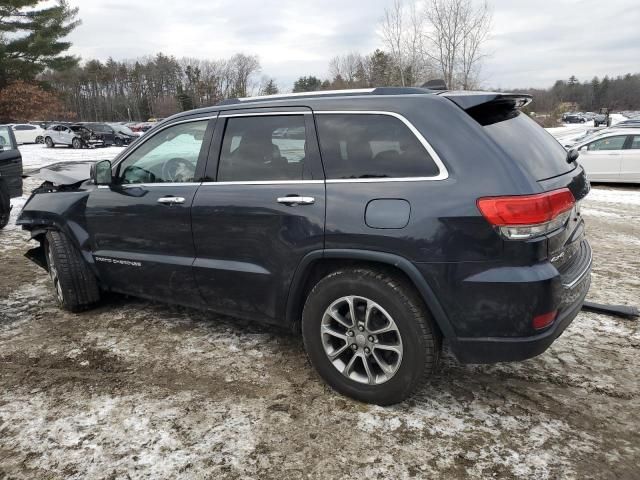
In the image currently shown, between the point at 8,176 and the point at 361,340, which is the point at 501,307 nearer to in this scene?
the point at 361,340

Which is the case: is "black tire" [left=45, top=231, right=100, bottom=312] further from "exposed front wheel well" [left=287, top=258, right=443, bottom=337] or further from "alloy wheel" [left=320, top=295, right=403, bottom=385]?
"alloy wheel" [left=320, top=295, right=403, bottom=385]

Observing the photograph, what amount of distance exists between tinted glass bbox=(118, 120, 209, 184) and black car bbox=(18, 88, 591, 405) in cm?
2

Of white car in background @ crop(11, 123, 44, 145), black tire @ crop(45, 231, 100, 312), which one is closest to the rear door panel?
black tire @ crop(45, 231, 100, 312)

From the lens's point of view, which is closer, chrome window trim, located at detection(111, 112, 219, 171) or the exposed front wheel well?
the exposed front wheel well

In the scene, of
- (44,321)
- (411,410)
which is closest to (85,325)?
(44,321)

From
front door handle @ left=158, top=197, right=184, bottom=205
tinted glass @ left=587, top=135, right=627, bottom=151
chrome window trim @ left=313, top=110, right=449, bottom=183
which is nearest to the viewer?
chrome window trim @ left=313, top=110, right=449, bottom=183

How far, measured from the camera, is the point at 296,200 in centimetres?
291

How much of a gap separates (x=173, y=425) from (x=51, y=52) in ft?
108

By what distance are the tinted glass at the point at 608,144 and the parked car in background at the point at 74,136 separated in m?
27.3

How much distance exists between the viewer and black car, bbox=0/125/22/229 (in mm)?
7375

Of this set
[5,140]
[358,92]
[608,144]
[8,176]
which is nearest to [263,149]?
[358,92]

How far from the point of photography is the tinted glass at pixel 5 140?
28.8ft

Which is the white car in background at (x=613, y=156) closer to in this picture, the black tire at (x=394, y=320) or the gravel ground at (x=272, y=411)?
the gravel ground at (x=272, y=411)

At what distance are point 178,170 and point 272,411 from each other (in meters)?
1.89
